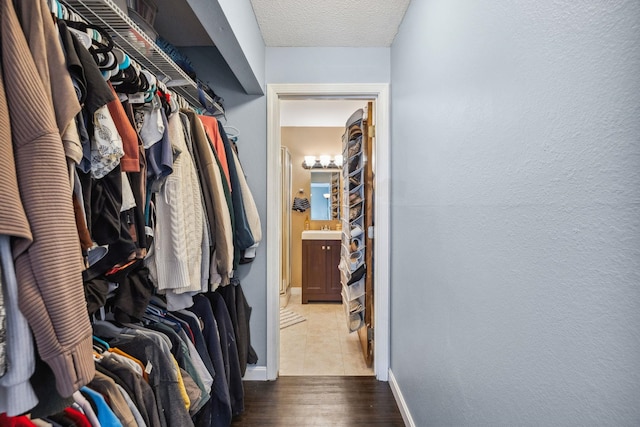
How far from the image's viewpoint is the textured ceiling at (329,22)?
1.72 m

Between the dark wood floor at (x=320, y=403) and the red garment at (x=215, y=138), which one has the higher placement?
the red garment at (x=215, y=138)

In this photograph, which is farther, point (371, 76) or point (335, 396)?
point (371, 76)

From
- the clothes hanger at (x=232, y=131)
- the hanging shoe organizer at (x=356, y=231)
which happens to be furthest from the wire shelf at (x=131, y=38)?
the hanging shoe organizer at (x=356, y=231)

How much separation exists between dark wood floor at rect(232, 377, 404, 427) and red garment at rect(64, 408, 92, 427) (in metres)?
1.17

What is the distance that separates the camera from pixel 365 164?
2.46 meters

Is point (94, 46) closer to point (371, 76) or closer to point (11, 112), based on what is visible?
point (11, 112)

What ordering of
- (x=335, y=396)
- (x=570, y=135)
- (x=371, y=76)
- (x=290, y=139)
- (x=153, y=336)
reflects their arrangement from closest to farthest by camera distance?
(x=570, y=135), (x=153, y=336), (x=335, y=396), (x=371, y=76), (x=290, y=139)

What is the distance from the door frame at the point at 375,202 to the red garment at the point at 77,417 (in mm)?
1392

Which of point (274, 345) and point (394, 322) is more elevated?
point (394, 322)

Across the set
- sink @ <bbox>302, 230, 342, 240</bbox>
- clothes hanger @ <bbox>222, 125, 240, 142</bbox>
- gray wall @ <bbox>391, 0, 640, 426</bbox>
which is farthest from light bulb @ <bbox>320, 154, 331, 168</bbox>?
gray wall @ <bbox>391, 0, 640, 426</bbox>

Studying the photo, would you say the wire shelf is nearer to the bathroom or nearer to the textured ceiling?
the textured ceiling

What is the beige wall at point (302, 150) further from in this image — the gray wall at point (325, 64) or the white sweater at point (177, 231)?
the white sweater at point (177, 231)

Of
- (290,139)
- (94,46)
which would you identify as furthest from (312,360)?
(290,139)

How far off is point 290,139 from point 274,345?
3026mm
